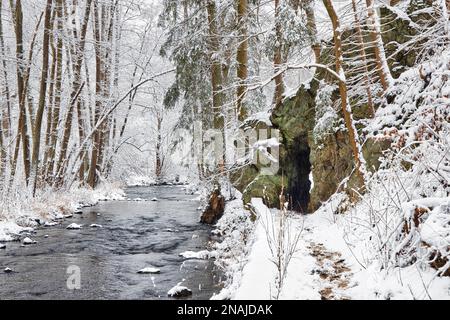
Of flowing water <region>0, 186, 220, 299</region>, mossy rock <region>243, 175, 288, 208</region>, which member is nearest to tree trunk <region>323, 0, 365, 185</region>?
mossy rock <region>243, 175, 288, 208</region>

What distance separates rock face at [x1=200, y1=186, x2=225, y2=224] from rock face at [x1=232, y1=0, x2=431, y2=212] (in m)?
0.95

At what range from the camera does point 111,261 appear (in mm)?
7441

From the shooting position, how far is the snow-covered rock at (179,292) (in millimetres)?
5488

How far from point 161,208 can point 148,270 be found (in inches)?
335

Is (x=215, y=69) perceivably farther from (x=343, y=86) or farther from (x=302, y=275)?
(x=302, y=275)

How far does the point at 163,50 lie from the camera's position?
12.9 metres

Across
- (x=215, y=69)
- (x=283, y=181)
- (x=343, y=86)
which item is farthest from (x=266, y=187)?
(x=215, y=69)

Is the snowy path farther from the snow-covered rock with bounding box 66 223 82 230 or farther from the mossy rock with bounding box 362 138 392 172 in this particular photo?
the snow-covered rock with bounding box 66 223 82 230

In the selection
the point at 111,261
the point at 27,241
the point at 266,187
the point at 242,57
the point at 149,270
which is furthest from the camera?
the point at 242,57

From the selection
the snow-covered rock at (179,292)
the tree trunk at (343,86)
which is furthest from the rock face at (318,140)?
the snow-covered rock at (179,292)

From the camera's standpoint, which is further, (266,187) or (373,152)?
(266,187)

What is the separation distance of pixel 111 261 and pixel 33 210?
514cm
